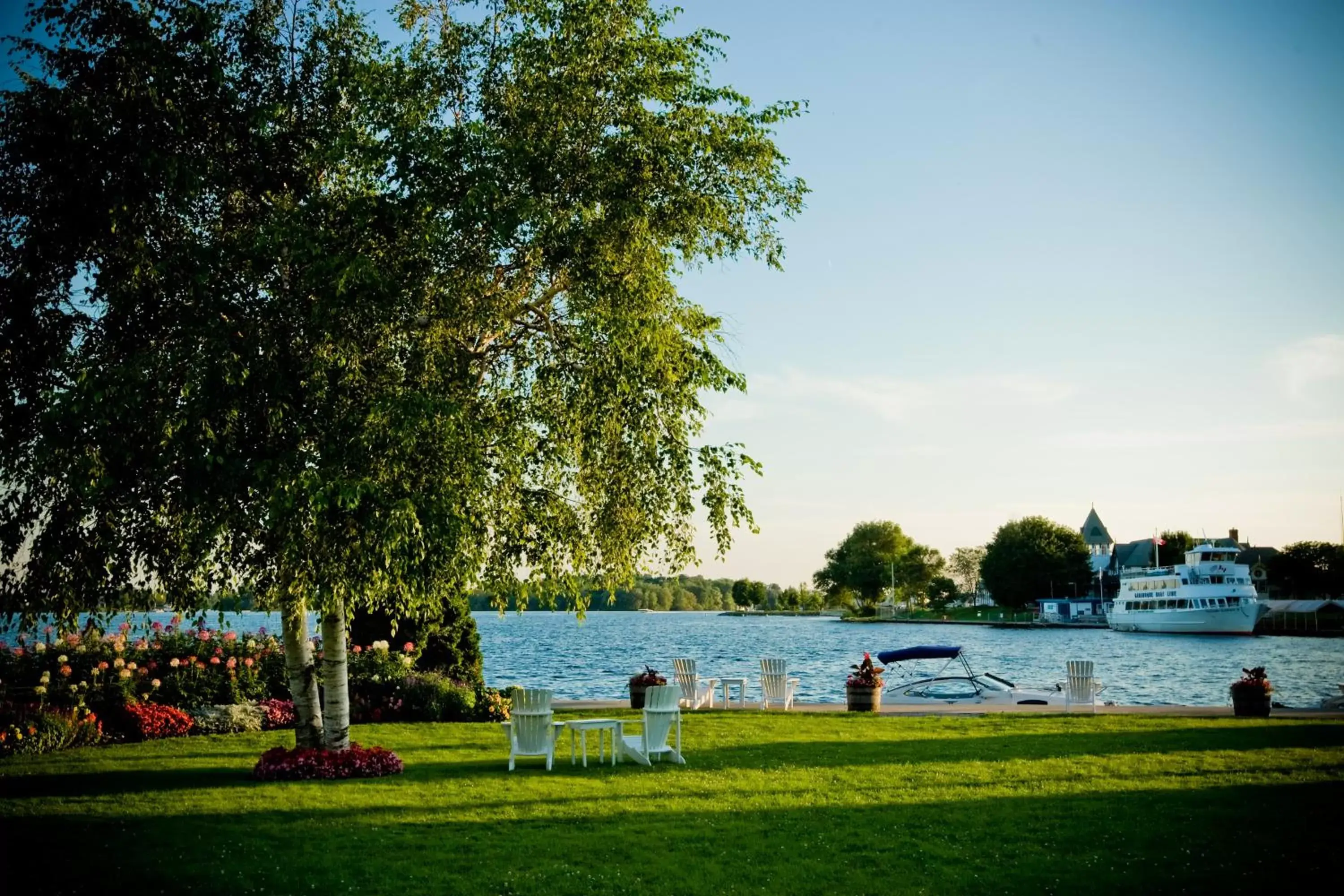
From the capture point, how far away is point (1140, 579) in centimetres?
10488

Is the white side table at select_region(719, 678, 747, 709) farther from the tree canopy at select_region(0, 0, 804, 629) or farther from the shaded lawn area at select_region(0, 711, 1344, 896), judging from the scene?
the tree canopy at select_region(0, 0, 804, 629)

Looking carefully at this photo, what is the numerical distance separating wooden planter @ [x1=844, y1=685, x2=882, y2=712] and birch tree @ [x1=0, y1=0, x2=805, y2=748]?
10.7 meters

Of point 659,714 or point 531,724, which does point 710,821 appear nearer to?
point 659,714

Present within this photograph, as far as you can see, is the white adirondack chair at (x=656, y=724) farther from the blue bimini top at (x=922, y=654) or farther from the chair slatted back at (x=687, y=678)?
the blue bimini top at (x=922, y=654)

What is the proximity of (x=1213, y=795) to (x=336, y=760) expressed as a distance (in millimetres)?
11743

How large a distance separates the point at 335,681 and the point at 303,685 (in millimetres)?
764

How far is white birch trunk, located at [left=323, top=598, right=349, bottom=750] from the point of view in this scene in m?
14.3

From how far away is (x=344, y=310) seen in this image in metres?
11.6

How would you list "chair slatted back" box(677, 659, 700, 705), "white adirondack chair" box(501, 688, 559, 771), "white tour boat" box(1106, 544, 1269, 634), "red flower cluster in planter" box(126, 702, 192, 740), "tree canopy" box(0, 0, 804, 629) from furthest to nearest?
"white tour boat" box(1106, 544, 1269, 634) < "chair slatted back" box(677, 659, 700, 705) < "red flower cluster in planter" box(126, 702, 192, 740) < "white adirondack chair" box(501, 688, 559, 771) < "tree canopy" box(0, 0, 804, 629)

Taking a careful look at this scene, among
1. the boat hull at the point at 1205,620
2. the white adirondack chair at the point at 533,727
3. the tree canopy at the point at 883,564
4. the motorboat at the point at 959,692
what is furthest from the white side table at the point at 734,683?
the tree canopy at the point at 883,564

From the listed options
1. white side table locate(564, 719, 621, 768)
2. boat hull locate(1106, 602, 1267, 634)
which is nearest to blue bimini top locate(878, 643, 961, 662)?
white side table locate(564, 719, 621, 768)

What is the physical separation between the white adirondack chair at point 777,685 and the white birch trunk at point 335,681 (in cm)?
1246

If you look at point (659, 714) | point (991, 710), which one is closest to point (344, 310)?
point (659, 714)

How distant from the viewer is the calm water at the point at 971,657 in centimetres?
4019
